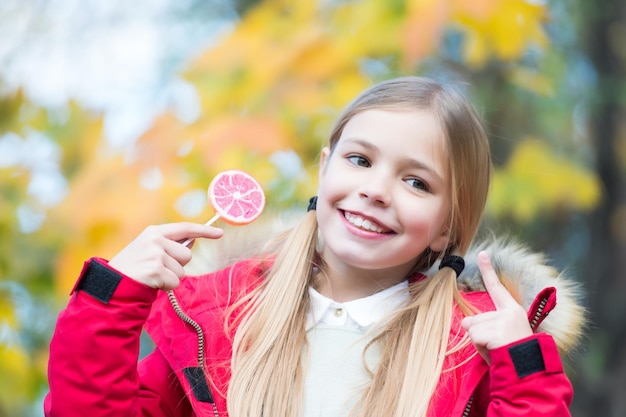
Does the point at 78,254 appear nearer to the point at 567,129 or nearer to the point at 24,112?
the point at 24,112

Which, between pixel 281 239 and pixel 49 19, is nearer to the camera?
pixel 281 239

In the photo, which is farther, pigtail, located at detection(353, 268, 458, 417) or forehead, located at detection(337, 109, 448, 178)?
forehead, located at detection(337, 109, 448, 178)

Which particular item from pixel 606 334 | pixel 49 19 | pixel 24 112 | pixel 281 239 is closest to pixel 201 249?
pixel 281 239

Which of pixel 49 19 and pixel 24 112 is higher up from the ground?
pixel 49 19

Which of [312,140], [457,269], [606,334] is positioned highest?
[312,140]

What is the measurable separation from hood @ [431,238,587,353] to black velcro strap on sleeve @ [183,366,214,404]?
667 mm

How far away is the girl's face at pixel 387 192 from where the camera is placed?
2023 mm

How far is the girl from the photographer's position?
183cm

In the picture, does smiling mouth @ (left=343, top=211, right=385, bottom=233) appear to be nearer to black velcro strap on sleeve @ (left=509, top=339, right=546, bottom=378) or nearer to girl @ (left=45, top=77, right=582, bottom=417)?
girl @ (left=45, top=77, right=582, bottom=417)

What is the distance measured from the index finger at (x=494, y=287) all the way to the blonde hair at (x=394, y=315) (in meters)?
Result: 0.12

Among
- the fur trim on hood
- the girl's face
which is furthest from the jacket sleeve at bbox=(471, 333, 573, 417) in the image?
the girl's face

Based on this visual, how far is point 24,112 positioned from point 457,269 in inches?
86.4

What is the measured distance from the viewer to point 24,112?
142 inches

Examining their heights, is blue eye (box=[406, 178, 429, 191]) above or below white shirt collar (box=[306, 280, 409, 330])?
above
